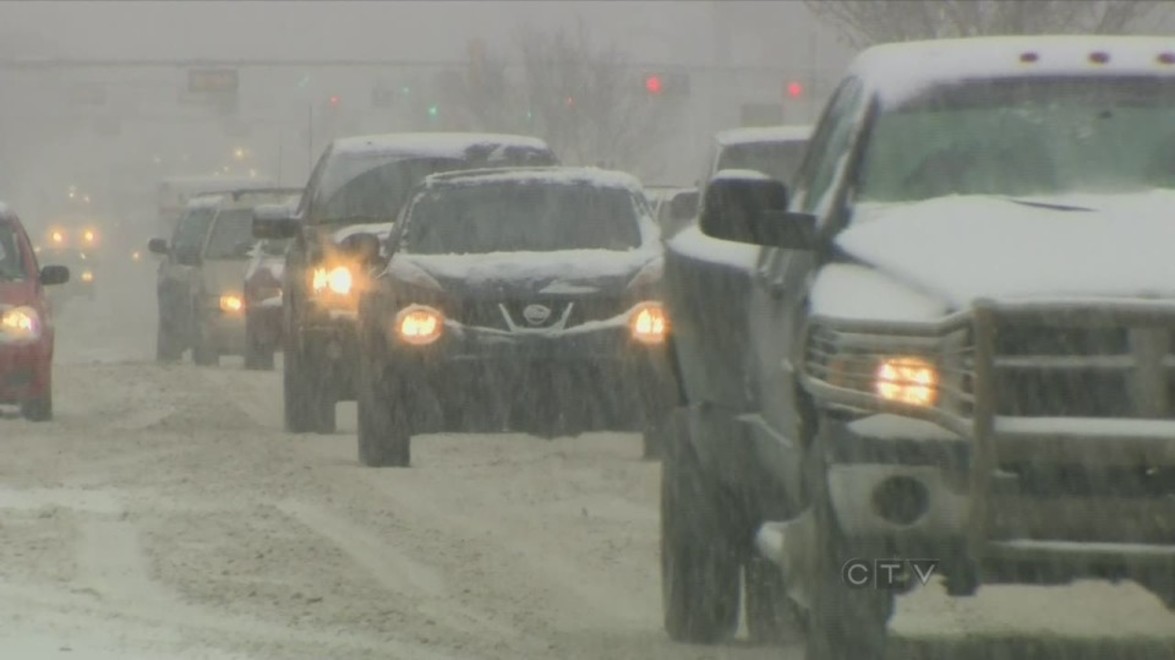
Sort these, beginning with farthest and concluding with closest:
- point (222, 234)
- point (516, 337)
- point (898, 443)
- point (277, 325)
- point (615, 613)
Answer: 1. point (222, 234)
2. point (277, 325)
3. point (516, 337)
4. point (615, 613)
5. point (898, 443)

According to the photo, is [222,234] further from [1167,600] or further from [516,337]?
[1167,600]

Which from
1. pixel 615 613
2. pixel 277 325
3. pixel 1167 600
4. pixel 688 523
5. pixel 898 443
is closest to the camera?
pixel 898 443

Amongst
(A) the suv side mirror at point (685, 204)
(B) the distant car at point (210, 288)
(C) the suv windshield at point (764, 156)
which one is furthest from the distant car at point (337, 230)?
(B) the distant car at point (210, 288)

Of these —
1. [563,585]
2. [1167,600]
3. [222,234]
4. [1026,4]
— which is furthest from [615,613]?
[1026,4]

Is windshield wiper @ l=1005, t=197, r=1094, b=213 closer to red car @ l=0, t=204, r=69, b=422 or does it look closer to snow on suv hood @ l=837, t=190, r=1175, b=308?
snow on suv hood @ l=837, t=190, r=1175, b=308

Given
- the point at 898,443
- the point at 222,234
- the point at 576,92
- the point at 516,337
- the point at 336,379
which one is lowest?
the point at 576,92

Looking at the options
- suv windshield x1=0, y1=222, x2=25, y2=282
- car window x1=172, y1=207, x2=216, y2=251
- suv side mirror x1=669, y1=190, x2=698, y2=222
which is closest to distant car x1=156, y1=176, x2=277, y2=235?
car window x1=172, y1=207, x2=216, y2=251

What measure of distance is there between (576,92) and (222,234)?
176ft

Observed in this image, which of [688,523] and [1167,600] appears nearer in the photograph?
[1167,600]

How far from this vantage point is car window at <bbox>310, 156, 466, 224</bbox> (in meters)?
17.9

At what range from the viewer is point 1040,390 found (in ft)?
21.0

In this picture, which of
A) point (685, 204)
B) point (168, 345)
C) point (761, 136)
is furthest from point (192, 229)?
point (685, 204)

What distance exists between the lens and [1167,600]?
24.6 ft

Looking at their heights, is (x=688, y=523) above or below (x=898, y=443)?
below
